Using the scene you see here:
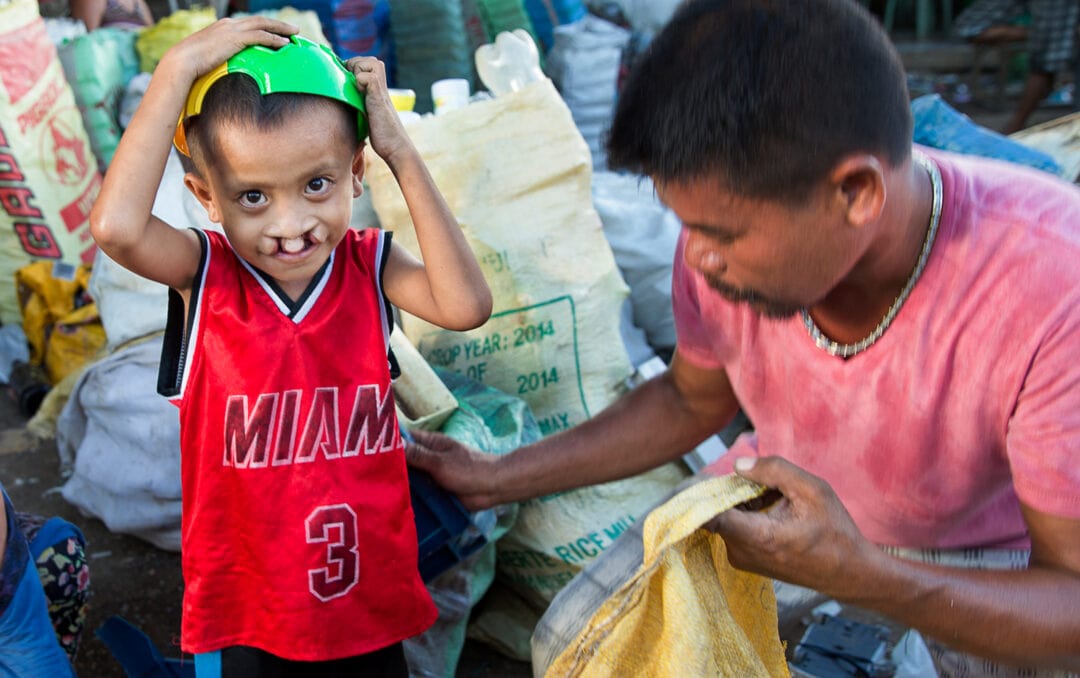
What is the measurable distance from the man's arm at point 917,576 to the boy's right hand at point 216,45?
86 centimetres

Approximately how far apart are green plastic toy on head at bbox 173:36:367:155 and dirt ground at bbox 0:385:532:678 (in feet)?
4.45

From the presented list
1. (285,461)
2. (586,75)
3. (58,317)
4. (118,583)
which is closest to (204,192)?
(285,461)

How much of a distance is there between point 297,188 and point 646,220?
1.67 metres

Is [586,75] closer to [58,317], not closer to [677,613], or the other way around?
[58,317]

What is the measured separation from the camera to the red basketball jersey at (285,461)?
141 centimetres

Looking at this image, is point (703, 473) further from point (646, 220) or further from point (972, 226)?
point (646, 220)

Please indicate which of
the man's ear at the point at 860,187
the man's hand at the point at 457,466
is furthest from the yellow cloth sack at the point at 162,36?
the man's ear at the point at 860,187

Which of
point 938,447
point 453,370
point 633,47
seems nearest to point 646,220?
point 453,370

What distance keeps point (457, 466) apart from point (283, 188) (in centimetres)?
65

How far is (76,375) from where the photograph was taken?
3.08 meters

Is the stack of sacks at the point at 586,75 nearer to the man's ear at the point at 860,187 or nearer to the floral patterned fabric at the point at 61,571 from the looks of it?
the floral patterned fabric at the point at 61,571

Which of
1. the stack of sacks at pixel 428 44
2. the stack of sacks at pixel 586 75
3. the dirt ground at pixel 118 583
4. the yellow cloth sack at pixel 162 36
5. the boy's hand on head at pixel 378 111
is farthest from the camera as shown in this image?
the stack of sacks at pixel 428 44

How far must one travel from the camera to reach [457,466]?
1751 mm

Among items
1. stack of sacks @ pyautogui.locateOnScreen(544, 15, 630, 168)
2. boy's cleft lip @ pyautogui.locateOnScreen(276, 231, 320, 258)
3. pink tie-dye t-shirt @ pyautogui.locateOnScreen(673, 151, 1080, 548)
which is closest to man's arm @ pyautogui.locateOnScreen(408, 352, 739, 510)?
pink tie-dye t-shirt @ pyautogui.locateOnScreen(673, 151, 1080, 548)
